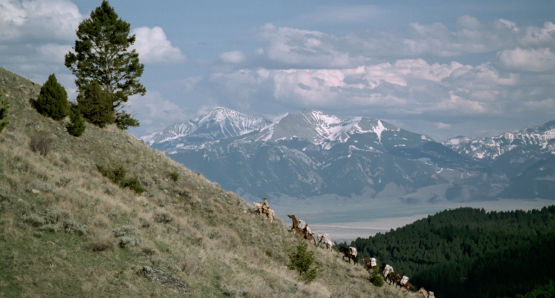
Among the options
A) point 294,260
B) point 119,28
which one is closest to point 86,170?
point 294,260

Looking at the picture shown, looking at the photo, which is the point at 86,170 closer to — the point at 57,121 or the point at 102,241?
the point at 57,121

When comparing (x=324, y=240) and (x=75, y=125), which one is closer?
(x=75, y=125)

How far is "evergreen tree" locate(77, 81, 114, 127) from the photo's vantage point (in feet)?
137

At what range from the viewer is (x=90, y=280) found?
14.5 metres

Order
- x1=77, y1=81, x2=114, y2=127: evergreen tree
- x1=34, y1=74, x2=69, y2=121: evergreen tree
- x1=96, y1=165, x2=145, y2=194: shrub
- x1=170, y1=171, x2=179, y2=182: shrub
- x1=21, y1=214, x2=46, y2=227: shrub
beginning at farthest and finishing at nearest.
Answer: x1=77, y1=81, x2=114, y2=127: evergreen tree < x1=170, y1=171, x2=179, y2=182: shrub < x1=34, y1=74, x2=69, y2=121: evergreen tree < x1=96, y1=165, x2=145, y2=194: shrub < x1=21, y1=214, x2=46, y2=227: shrub

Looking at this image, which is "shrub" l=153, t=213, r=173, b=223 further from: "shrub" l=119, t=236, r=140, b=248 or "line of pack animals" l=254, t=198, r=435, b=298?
"line of pack animals" l=254, t=198, r=435, b=298

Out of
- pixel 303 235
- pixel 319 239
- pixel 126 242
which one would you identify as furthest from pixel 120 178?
pixel 319 239

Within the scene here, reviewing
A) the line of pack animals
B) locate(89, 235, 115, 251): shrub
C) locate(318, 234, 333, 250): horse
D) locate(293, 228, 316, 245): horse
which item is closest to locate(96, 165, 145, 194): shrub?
the line of pack animals

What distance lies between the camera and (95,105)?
1665 inches

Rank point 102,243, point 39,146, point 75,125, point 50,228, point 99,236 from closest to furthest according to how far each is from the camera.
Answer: point 50,228
point 102,243
point 99,236
point 39,146
point 75,125

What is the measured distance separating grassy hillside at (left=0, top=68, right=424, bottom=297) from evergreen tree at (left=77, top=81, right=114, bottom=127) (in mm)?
3401

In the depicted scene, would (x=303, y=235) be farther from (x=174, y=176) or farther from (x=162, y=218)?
(x=162, y=218)

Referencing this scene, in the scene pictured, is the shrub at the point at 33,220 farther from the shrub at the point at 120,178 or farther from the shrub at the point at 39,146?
the shrub at the point at 120,178

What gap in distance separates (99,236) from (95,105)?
28.2 meters
